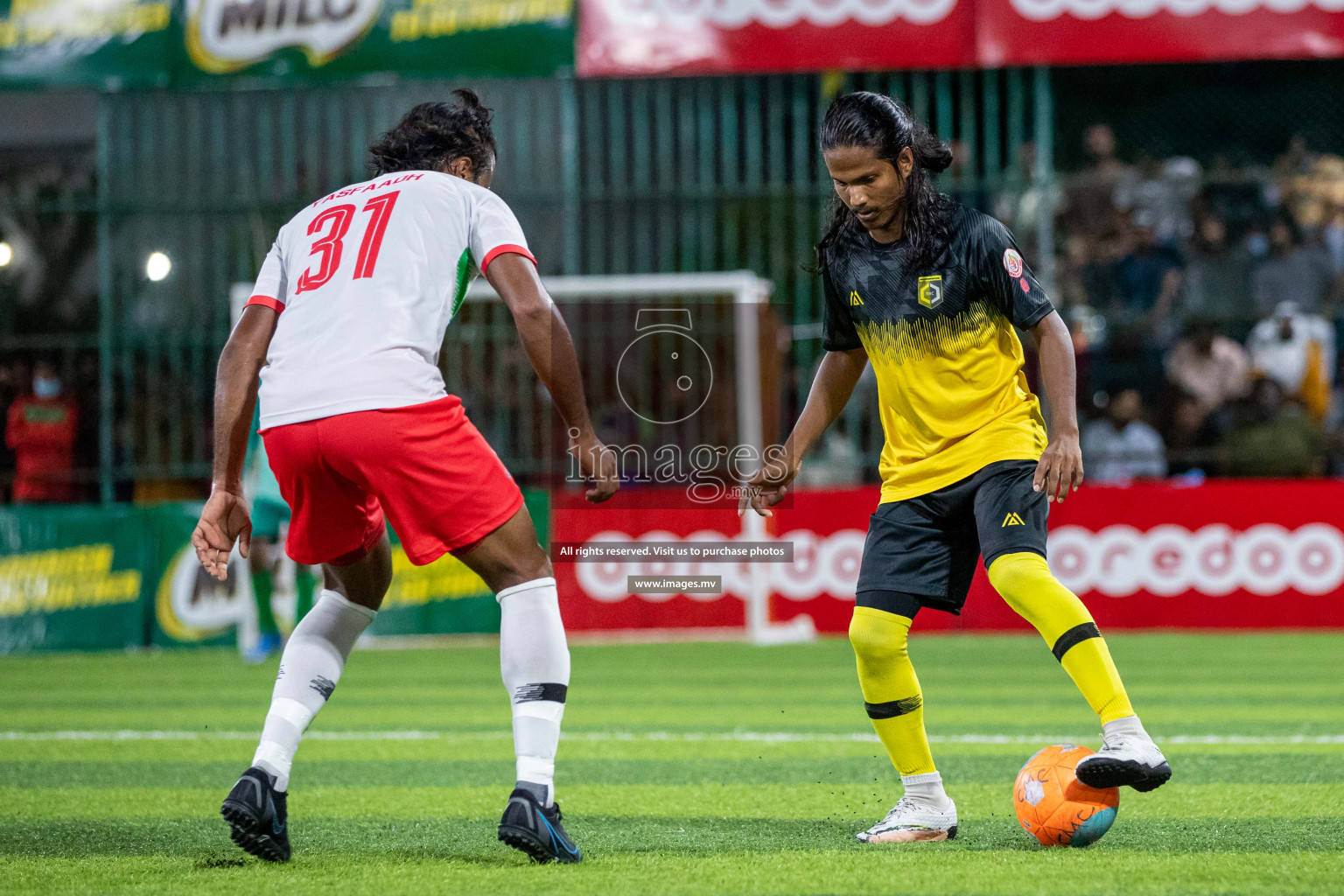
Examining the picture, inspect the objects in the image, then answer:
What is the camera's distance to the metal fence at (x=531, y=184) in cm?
1343

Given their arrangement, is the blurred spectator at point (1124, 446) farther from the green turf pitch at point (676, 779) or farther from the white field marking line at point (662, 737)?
the white field marking line at point (662, 737)

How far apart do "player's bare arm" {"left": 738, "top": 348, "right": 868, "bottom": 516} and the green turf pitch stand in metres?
0.94

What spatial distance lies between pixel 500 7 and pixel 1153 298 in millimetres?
5906

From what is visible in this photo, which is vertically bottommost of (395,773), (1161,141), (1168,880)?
(395,773)

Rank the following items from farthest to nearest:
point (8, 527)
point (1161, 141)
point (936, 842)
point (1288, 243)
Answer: point (1161, 141) → point (1288, 243) → point (8, 527) → point (936, 842)

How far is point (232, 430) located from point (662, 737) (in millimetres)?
3518

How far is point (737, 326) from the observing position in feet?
43.1

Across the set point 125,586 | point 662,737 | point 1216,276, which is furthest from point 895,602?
point 1216,276

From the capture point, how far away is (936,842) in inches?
170

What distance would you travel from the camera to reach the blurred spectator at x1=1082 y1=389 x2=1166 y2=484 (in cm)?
1312

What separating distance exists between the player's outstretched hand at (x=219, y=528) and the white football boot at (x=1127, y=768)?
2158 mm

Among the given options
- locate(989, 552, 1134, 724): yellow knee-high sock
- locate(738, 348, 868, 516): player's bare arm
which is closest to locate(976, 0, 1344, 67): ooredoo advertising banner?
locate(738, 348, 868, 516): player's bare arm

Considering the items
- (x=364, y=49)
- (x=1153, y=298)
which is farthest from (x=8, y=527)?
(x=1153, y=298)

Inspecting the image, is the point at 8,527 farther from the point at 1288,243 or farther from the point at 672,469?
the point at 1288,243
